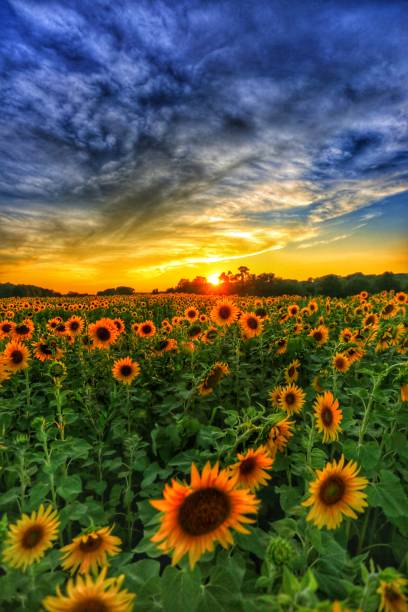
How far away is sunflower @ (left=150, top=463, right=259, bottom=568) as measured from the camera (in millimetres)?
1299

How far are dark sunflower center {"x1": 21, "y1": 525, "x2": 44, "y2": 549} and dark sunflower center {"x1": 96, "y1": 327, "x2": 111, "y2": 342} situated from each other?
3.98 meters

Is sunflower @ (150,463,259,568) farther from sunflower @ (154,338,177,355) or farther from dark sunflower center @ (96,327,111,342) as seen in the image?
dark sunflower center @ (96,327,111,342)

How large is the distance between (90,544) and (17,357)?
356 cm

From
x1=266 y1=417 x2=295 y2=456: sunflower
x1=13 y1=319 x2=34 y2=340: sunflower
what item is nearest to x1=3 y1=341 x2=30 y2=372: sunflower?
x1=13 y1=319 x2=34 y2=340: sunflower

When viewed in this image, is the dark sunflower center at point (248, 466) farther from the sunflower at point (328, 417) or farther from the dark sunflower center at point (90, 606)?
the sunflower at point (328, 417)

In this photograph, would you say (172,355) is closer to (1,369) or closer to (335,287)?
(1,369)

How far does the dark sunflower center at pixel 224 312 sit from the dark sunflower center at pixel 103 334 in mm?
1868

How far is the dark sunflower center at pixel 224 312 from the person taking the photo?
5627mm

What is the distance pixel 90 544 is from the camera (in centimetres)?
171

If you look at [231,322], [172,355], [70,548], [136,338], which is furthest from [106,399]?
[70,548]

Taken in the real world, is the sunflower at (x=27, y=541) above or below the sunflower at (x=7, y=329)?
below

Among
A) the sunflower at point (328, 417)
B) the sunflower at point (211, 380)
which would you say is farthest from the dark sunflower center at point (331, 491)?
the sunflower at point (211, 380)

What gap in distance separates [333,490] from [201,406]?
2.27 metres

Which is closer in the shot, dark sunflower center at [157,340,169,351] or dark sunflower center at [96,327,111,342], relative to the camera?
dark sunflower center at [157,340,169,351]
